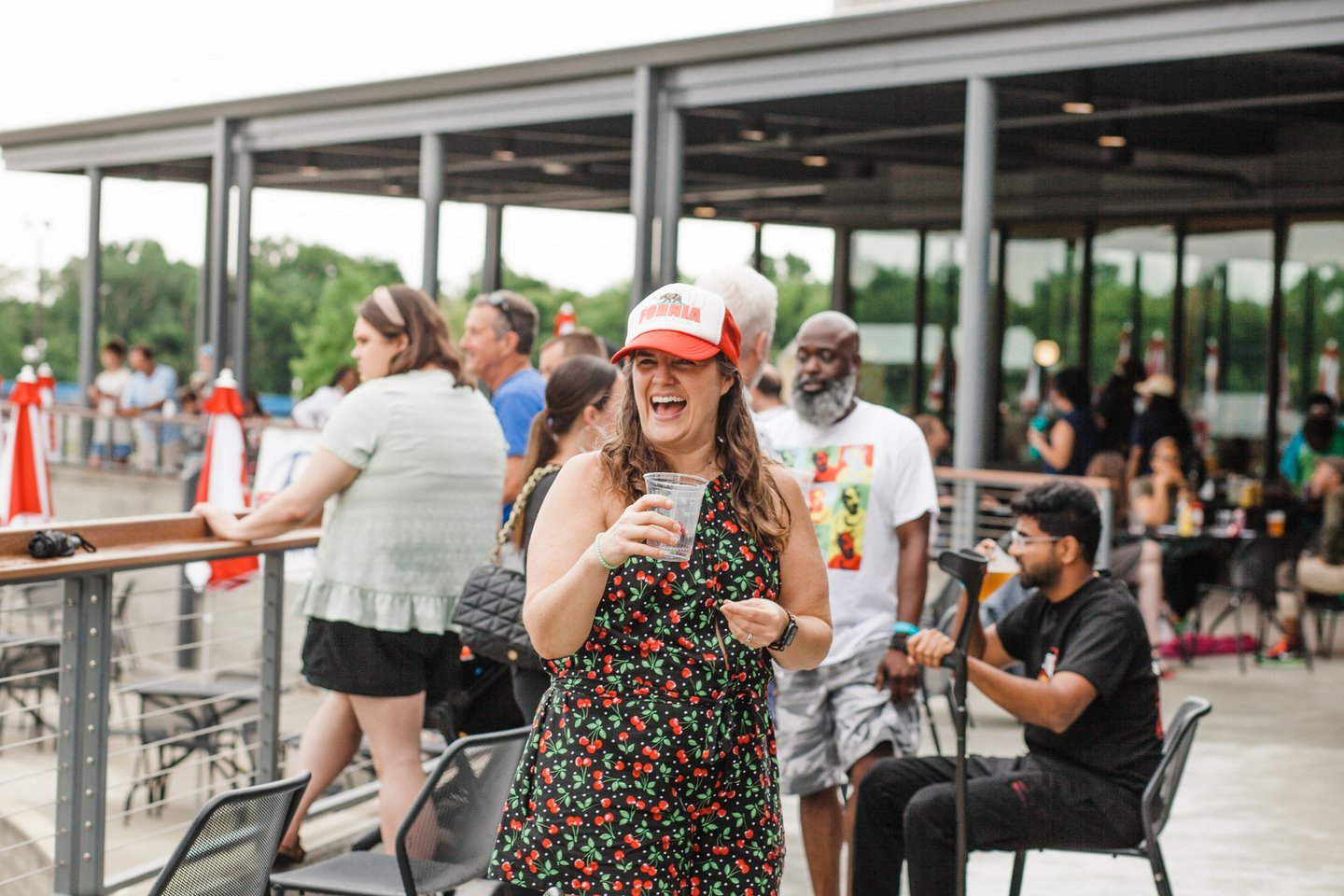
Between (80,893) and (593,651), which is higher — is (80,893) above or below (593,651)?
below

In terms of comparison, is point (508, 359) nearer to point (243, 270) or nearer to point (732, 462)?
point (732, 462)

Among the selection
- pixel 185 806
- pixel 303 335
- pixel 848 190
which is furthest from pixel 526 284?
pixel 303 335

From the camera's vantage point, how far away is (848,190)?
19.2 meters

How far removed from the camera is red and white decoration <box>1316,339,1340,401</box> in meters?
14.4

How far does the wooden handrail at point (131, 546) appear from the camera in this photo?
3539mm

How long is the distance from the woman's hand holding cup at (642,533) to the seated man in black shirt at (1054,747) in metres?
1.47

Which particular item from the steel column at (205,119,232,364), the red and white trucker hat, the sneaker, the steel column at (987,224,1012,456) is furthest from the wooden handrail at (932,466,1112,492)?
the steel column at (205,119,232,364)

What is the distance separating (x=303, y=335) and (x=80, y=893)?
6161 centimetres

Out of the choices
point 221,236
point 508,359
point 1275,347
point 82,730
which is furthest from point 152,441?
point 82,730

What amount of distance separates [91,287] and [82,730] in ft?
52.3

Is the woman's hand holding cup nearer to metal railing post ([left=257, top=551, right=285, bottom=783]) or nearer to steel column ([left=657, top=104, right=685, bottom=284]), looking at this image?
metal railing post ([left=257, top=551, right=285, bottom=783])

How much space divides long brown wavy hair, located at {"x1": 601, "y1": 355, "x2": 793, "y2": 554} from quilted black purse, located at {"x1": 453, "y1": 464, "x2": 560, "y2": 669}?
45.3 inches

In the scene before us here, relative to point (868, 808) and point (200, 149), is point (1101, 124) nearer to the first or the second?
point (200, 149)

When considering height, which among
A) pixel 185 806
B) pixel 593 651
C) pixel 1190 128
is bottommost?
pixel 185 806
